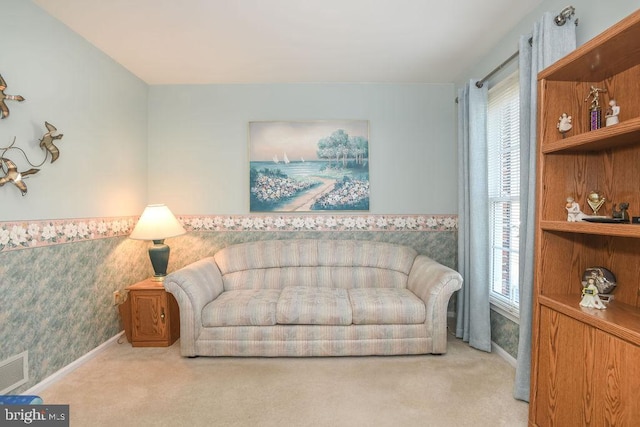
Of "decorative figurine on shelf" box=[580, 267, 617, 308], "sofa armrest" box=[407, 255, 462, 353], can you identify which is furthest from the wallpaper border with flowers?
"decorative figurine on shelf" box=[580, 267, 617, 308]

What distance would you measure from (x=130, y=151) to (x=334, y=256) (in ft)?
7.39

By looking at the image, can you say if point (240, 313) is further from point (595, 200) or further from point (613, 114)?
point (613, 114)

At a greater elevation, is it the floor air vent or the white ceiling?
the white ceiling

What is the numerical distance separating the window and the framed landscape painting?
122 cm

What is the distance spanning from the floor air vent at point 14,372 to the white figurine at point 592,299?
10.2 feet

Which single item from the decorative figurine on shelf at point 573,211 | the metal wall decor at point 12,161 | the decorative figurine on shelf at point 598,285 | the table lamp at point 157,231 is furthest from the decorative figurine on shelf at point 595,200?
the metal wall decor at point 12,161

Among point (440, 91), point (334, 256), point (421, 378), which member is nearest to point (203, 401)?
point (421, 378)

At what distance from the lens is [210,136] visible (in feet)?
12.3

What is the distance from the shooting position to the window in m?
2.71

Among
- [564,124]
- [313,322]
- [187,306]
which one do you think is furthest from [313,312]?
[564,124]

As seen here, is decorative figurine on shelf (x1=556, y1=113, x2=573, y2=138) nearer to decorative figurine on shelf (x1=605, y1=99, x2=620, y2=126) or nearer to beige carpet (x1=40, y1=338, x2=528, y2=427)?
decorative figurine on shelf (x1=605, y1=99, x2=620, y2=126)

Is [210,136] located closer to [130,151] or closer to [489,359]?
[130,151]

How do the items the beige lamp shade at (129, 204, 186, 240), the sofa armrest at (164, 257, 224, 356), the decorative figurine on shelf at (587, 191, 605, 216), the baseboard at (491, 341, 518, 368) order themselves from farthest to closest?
the beige lamp shade at (129, 204, 186, 240), the sofa armrest at (164, 257, 224, 356), the baseboard at (491, 341, 518, 368), the decorative figurine on shelf at (587, 191, 605, 216)

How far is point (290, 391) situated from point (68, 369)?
1652 mm
